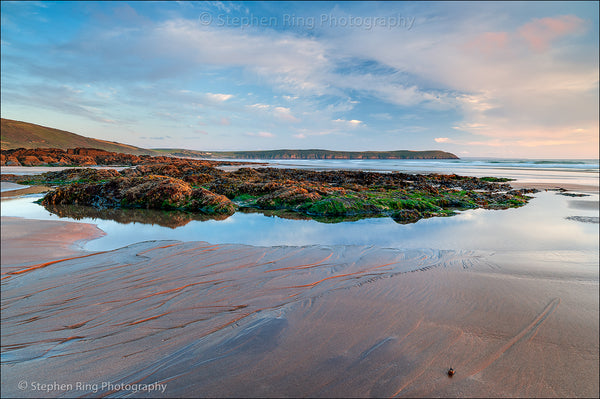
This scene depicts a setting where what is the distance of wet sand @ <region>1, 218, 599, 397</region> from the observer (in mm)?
2307

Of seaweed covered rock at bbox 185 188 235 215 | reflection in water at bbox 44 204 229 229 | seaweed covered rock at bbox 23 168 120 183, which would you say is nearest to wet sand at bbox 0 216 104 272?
reflection in water at bbox 44 204 229 229

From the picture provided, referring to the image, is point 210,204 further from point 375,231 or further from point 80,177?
point 80,177

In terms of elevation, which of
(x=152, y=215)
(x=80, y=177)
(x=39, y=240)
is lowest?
(x=39, y=240)

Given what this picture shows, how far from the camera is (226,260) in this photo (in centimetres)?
511

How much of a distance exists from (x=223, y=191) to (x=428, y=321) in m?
11.7

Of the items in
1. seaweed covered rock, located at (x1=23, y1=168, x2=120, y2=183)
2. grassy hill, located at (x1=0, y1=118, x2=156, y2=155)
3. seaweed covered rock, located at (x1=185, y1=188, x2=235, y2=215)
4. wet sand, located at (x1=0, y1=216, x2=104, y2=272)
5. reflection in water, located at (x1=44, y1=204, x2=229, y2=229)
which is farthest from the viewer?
grassy hill, located at (x1=0, y1=118, x2=156, y2=155)

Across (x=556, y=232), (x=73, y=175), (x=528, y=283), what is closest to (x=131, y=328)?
(x=528, y=283)

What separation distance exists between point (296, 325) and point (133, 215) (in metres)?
8.27

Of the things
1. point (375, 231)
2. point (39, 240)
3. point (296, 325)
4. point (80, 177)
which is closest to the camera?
point (296, 325)

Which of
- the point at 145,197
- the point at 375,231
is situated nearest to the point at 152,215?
the point at 145,197

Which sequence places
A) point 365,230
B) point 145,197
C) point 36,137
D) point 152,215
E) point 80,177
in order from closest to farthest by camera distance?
point 365,230
point 152,215
point 145,197
point 80,177
point 36,137

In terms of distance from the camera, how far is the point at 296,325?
10.2ft

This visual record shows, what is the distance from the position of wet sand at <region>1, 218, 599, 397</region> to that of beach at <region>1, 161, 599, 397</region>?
0.02 meters

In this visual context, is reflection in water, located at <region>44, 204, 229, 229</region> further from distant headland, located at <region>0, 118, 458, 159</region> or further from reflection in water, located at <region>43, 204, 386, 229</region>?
distant headland, located at <region>0, 118, 458, 159</region>
